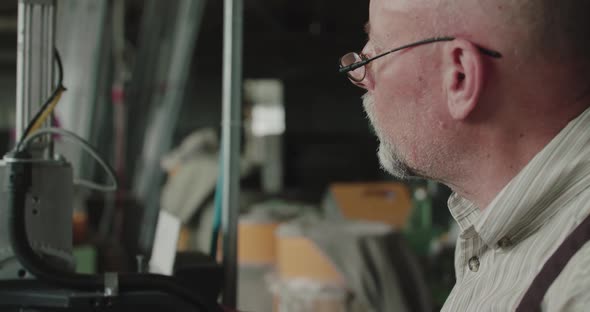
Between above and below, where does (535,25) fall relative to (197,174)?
above

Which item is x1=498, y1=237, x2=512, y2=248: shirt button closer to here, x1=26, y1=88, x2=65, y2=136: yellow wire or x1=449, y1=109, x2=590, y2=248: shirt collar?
x1=449, y1=109, x2=590, y2=248: shirt collar

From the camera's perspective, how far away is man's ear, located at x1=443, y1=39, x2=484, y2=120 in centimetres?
62

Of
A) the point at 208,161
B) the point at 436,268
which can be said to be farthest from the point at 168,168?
the point at 436,268

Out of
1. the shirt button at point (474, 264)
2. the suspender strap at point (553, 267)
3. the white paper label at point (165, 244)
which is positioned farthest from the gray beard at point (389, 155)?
the white paper label at point (165, 244)

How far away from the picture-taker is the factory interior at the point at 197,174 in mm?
751

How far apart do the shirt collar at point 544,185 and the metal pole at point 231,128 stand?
547mm

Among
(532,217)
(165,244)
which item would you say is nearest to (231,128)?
(165,244)

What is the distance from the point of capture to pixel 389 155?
2.52 feet

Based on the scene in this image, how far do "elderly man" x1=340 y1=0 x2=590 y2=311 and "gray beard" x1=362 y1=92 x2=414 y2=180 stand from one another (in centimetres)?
4

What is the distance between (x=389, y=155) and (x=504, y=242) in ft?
0.63

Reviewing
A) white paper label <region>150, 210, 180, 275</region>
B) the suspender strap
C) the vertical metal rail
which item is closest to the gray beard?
the suspender strap

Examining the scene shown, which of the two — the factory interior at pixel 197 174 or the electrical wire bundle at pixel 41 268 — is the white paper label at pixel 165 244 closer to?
the factory interior at pixel 197 174

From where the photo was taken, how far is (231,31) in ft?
3.50

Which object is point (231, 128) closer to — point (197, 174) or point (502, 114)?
point (502, 114)
